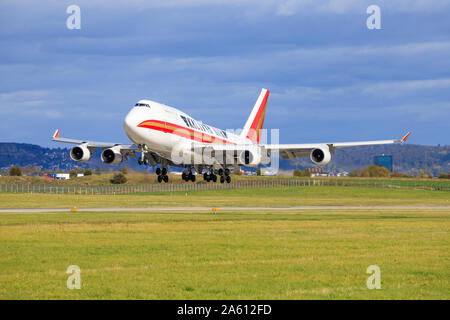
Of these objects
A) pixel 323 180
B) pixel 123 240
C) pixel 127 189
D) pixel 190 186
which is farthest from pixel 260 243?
pixel 323 180

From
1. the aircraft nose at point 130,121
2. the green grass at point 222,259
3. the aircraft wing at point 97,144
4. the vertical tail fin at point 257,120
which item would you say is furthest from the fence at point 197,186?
the aircraft nose at point 130,121

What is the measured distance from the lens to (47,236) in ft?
143

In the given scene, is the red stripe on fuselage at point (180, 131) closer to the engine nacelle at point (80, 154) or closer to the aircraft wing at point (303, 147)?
the aircraft wing at point (303, 147)

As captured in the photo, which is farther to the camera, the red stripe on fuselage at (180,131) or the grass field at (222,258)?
the red stripe on fuselage at (180,131)

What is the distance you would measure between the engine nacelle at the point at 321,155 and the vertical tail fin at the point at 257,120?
67.8 feet

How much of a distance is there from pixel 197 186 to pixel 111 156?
93874mm

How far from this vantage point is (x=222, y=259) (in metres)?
32.9

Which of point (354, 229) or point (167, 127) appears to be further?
point (167, 127)

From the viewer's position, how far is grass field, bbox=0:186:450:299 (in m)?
24.5

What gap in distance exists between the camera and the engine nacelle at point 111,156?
63.5 metres
